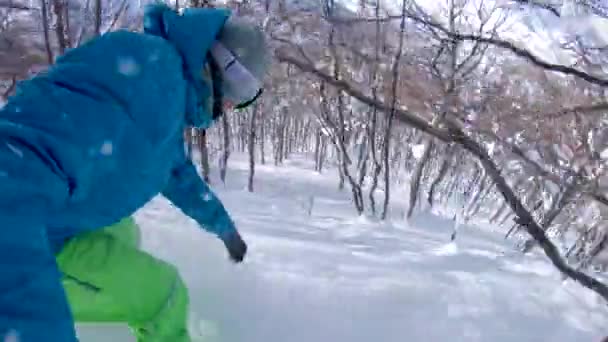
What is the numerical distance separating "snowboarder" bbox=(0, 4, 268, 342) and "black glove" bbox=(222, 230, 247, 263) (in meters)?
0.25

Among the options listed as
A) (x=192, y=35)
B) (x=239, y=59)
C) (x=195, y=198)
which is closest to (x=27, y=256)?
(x=192, y=35)

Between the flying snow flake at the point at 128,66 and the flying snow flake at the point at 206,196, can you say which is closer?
the flying snow flake at the point at 128,66

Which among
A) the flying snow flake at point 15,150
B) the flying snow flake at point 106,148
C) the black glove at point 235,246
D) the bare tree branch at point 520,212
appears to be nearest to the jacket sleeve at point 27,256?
the flying snow flake at point 15,150

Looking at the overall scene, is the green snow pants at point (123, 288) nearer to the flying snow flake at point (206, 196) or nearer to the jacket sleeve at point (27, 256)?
the flying snow flake at point (206, 196)

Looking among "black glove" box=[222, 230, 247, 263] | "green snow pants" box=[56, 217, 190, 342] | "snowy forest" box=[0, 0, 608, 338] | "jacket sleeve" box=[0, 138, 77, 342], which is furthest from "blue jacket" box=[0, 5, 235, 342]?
"snowy forest" box=[0, 0, 608, 338]

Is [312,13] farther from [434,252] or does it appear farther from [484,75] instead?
[434,252]

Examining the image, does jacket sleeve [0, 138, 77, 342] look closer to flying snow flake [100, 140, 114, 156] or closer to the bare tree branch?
flying snow flake [100, 140, 114, 156]

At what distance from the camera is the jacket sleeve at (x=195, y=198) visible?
142 centimetres

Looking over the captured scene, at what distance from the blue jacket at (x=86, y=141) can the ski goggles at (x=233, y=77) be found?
0.04 meters

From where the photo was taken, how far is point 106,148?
823 millimetres

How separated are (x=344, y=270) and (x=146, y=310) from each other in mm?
707

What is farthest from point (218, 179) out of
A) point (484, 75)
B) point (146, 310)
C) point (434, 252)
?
point (146, 310)

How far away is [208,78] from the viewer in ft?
3.51

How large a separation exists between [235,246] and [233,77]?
0.66 meters
